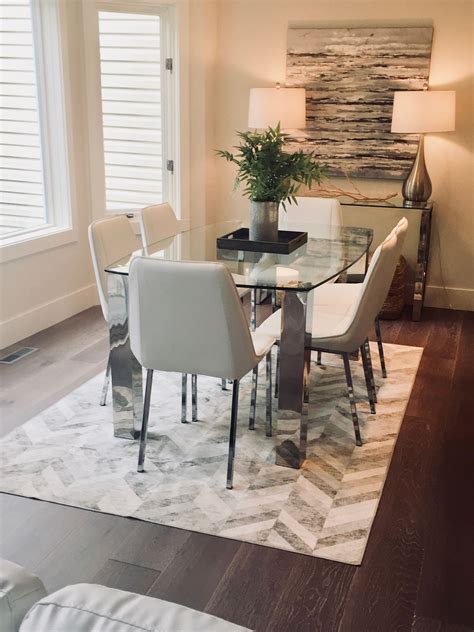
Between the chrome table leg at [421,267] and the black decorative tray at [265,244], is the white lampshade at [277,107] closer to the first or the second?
the chrome table leg at [421,267]

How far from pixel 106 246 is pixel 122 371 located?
0.64 metres

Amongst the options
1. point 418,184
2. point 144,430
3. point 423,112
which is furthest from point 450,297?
point 144,430

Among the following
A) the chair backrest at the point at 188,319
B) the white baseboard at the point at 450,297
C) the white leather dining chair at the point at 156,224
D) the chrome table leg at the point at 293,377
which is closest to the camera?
the chair backrest at the point at 188,319

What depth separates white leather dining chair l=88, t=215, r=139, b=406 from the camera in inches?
122

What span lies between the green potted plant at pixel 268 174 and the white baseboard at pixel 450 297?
2264mm

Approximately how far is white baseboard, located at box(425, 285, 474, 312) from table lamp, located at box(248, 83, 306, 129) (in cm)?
155

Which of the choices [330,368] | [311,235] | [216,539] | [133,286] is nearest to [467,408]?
[330,368]

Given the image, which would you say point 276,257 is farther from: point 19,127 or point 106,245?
point 19,127

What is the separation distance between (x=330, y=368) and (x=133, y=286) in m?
1.66

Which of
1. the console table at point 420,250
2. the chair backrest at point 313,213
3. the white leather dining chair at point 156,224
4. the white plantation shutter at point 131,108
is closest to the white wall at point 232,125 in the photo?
the console table at point 420,250

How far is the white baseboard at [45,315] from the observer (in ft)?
13.4

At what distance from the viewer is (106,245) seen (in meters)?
3.18

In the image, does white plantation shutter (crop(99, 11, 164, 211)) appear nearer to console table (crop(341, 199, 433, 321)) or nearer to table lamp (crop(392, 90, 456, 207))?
console table (crop(341, 199, 433, 321))

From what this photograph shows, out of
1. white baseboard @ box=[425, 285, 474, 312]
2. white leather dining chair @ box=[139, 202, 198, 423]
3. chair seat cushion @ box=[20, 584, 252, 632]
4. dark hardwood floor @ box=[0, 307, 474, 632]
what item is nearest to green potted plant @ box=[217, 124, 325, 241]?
white leather dining chair @ box=[139, 202, 198, 423]
